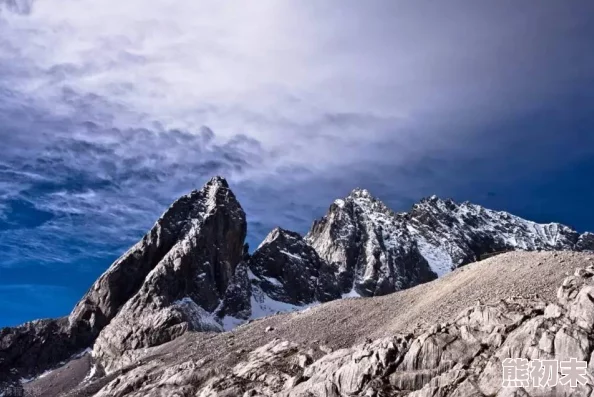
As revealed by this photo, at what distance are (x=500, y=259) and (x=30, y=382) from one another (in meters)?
114

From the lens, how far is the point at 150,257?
15825 centimetres

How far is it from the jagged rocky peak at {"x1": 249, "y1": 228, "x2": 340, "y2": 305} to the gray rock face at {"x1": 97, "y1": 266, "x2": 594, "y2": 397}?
121392 millimetres

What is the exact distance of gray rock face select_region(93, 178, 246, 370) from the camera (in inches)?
4813

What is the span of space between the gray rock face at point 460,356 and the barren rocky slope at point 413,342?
0.27 feet

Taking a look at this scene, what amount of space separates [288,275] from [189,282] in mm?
46461

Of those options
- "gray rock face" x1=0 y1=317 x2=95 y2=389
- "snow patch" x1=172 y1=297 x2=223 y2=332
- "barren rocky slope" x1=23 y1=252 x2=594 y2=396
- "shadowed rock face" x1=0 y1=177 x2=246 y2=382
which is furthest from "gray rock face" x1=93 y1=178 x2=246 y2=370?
"barren rocky slope" x1=23 y1=252 x2=594 y2=396

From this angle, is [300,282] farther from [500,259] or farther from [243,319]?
[500,259]

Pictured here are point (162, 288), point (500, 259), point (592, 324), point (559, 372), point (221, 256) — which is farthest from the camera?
point (221, 256)

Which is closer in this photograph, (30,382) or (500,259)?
(500,259)

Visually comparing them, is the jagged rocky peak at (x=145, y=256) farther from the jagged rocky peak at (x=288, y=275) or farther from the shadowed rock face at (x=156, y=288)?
the jagged rocky peak at (x=288, y=275)

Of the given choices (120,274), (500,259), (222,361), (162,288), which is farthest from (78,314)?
(500,259)

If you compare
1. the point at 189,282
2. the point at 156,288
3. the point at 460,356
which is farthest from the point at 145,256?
the point at 460,356

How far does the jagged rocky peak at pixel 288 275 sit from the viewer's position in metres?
178

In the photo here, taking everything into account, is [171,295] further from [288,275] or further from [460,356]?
[460,356]
